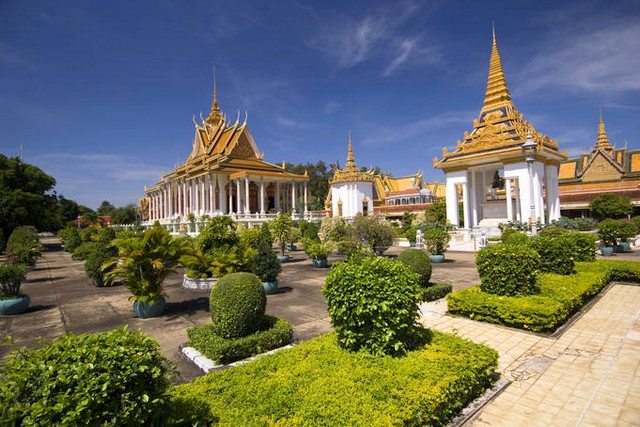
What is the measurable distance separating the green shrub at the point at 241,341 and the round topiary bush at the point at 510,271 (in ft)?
15.9

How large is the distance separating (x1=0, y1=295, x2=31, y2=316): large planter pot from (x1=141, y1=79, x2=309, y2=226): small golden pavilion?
22.7 metres

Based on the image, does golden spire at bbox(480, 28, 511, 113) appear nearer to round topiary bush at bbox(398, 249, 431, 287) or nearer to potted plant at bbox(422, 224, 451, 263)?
potted plant at bbox(422, 224, 451, 263)

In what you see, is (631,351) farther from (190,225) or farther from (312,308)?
(190,225)

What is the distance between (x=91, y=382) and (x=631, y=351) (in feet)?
24.2

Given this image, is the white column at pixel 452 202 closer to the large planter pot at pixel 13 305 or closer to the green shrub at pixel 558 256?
the green shrub at pixel 558 256

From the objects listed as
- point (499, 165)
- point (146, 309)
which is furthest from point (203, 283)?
point (499, 165)

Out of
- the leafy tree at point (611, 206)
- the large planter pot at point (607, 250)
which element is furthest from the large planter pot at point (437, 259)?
the leafy tree at point (611, 206)

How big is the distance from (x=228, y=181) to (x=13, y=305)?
29.0 metres

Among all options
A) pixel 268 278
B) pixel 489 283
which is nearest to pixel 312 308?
pixel 268 278

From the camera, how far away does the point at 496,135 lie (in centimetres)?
2817

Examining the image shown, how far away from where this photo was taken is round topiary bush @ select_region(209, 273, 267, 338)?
579cm

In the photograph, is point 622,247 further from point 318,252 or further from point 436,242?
point 318,252

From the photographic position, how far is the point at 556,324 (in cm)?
682

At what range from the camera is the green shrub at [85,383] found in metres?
2.29
